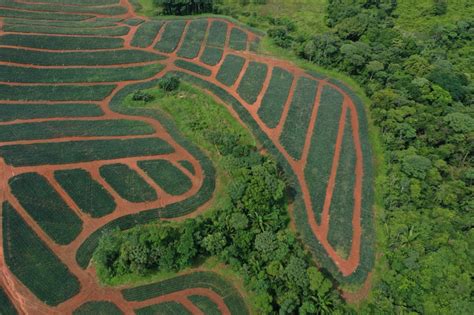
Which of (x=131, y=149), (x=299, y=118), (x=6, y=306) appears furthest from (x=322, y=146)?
(x=6, y=306)

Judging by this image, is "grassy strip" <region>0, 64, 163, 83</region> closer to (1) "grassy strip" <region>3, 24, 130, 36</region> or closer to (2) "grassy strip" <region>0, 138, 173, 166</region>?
(1) "grassy strip" <region>3, 24, 130, 36</region>

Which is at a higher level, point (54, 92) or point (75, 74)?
point (75, 74)

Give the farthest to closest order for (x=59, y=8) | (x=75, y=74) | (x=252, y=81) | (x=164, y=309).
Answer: (x=59, y=8), (x=252, y=81), (x=75, y=74), (x=164, y=309)

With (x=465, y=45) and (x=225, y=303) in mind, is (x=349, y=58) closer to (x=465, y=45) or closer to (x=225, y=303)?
(x=465, y=45)

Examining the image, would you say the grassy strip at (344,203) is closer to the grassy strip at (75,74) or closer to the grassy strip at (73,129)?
the grassy strip at (73,129)

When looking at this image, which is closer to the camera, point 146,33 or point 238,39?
point 146,33

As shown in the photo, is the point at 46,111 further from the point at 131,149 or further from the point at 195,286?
the point at 195,286

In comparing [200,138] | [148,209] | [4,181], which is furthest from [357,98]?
[4,181]

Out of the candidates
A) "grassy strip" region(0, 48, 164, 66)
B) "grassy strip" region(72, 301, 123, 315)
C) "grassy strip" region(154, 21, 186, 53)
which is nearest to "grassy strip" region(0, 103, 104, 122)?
"grassy strip" region(0, 48, 164, 66)
